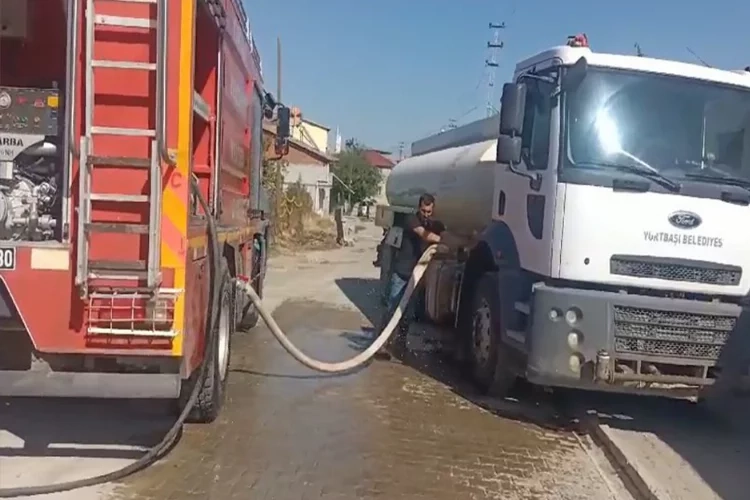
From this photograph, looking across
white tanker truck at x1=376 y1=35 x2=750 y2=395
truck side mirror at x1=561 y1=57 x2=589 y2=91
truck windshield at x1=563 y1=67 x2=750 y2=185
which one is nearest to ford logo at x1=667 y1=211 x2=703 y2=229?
white tanker truck at x1=376 y1=35 x2=750 y2=395

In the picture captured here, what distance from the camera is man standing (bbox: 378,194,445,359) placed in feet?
37.6

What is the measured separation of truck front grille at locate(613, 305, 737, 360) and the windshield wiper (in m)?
1.05

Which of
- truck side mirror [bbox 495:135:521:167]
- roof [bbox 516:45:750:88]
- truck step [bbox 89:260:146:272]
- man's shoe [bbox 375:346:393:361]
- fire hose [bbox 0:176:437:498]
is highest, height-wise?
roof [bbox 516:45:750:88]

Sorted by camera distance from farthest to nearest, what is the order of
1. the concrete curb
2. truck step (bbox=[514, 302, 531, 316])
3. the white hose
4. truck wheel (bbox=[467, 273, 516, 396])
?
truck wheel (bbox=[467, 273, 516, 396]) → the white hose → truck step (bbox=[514, 302, 531, 316]) → the concrete curb

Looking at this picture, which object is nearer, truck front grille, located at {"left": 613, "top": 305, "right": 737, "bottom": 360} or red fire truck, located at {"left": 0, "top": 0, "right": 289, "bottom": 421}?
red fire truck, located at {"left": 0, "top": 0, "right": 289, "bottom": 421}

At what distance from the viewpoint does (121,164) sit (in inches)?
223

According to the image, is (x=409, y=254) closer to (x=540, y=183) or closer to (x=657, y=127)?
(x=540, y=183)

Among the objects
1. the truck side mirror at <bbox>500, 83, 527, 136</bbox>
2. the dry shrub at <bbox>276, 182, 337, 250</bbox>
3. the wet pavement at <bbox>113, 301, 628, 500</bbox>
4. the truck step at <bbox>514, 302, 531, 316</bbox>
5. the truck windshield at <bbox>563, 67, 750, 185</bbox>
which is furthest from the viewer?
the dry shrub at <bbox>276, 182, 337, 250</bbox>

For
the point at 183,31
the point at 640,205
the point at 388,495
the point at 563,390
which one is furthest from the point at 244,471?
the point at 563,390

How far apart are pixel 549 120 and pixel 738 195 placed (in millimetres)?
1715

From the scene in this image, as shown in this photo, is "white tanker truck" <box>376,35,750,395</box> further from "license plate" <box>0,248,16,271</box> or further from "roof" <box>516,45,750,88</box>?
"license plate" <box>0,248,16,271</box>

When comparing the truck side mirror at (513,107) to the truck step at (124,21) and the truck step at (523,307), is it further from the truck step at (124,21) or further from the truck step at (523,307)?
the truck step at (124,21)

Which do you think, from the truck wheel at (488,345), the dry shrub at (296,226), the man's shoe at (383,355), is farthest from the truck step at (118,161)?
the dry shrub at (296,226)

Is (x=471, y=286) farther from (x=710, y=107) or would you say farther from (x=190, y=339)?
(x=190, y=339)
